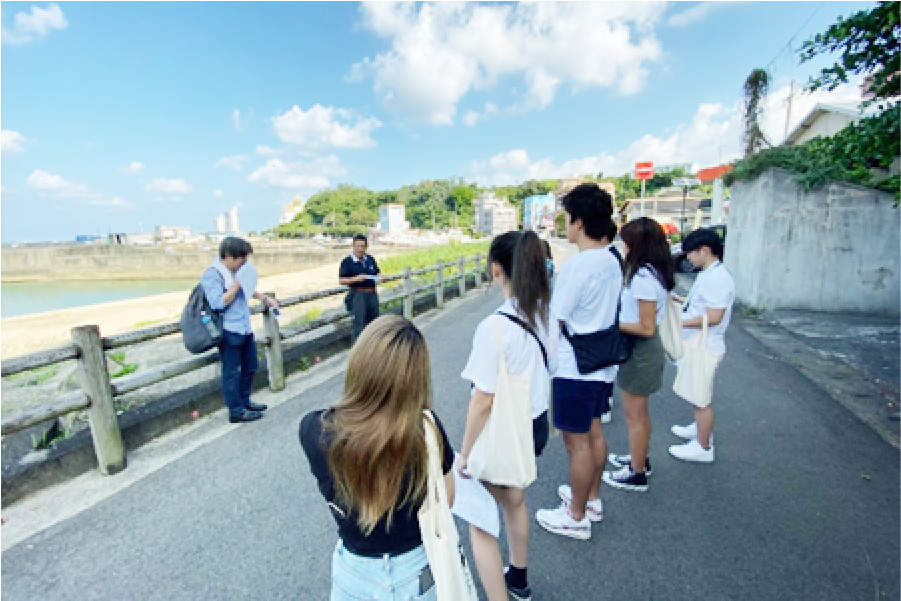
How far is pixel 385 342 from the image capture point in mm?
1211

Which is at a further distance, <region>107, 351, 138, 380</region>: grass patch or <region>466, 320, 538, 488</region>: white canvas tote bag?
<region>107, 351, 138, 380</region>: grass patch

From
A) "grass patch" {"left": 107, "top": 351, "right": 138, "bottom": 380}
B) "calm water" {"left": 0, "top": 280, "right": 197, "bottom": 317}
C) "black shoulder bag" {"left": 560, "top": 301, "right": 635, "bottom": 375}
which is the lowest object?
"calm water" {"left": 0, "top": 280, "right": 197, "bottom": 317}

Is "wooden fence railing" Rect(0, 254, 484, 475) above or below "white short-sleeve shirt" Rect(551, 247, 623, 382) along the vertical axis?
below

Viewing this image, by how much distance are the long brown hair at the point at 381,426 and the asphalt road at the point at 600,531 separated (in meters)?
1.30

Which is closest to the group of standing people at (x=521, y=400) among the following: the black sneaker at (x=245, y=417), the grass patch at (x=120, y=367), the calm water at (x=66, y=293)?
the black sneaker at (x=245, y=417)

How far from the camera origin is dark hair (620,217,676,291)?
8.38 feet

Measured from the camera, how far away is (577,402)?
2.19 m

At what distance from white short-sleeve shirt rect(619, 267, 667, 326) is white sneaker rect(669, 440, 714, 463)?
52.0 inches

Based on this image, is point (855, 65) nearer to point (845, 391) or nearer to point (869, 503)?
point (845, 391)

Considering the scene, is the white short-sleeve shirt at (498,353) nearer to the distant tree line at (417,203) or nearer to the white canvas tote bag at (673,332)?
the white canvas tote bag at (673,332)

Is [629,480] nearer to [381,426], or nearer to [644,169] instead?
[381,426]

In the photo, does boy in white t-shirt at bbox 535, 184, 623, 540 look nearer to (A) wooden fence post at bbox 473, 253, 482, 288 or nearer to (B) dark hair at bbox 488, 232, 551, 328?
(B) dark hair at bbox 488, 232, 551, 328

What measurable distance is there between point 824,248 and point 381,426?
970cm

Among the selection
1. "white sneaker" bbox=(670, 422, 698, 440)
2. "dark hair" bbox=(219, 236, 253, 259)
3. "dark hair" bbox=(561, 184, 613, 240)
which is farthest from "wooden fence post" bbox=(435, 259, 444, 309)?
"dark hair" bbox=(561, 184, 613, 240)
